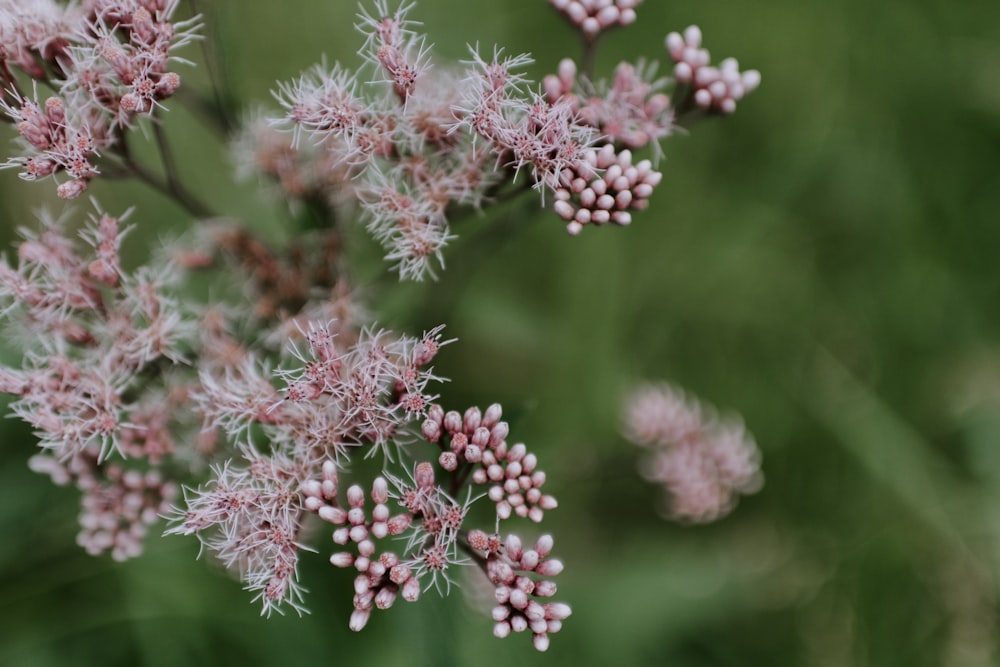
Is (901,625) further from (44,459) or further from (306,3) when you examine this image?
(306,3)

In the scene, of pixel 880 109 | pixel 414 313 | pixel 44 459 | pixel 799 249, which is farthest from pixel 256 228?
pixel 880 109

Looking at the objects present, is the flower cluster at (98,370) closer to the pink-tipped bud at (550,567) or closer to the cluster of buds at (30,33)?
the cluster of buds at (30,33)

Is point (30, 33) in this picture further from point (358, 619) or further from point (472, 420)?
point (358, 619)

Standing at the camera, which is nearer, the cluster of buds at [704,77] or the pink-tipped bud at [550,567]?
the pink-tipped bud at [550,567]

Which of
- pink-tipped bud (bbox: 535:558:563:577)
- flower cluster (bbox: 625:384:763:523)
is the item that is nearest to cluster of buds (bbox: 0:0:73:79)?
pink-tipped bud (bbox: 535:558:563:577)

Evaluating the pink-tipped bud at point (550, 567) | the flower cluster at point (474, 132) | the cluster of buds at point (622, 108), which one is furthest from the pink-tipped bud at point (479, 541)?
the cluster of buds at point (622, 108)

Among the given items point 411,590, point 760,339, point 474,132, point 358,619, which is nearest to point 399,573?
point 411,590
